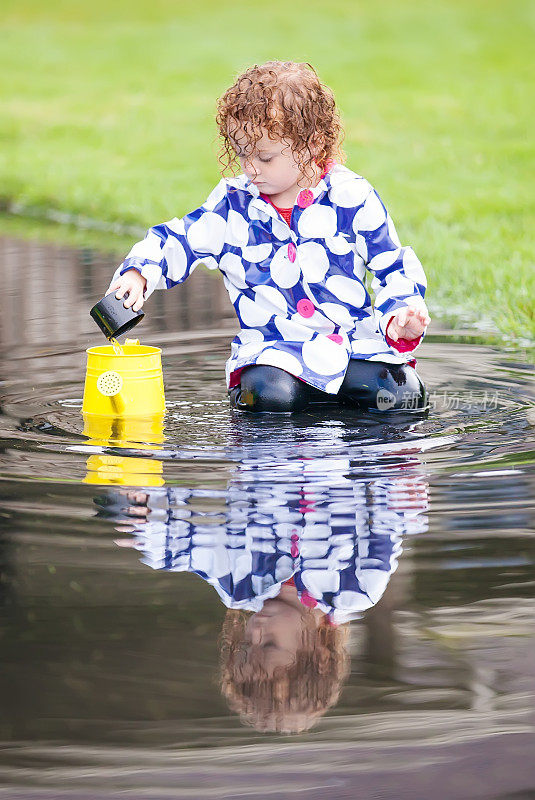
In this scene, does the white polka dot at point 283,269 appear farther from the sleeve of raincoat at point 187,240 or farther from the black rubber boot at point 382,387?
the black rubber boot at point 382,387

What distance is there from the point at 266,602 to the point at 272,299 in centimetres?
176

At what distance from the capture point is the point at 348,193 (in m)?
3.98

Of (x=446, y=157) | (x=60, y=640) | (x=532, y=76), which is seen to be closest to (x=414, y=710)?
(x=60, y=640)

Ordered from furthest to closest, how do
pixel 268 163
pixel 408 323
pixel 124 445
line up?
1. pixel 268 163
2. pixel 408 323
3. pixel 124 445

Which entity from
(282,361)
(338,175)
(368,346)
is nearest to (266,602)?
(282,361)

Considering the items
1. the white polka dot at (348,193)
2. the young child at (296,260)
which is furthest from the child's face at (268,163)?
the white polka dot at (348,193)

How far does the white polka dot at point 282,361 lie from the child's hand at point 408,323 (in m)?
0.31

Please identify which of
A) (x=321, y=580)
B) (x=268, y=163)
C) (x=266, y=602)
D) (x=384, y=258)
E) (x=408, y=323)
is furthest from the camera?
(x=384, y=258)

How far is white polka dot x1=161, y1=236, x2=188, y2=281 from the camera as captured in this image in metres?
4.04

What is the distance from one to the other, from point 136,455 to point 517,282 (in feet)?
10.5

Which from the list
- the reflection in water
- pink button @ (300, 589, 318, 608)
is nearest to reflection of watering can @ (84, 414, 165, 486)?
the reflection in water

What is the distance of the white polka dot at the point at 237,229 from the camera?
4.06 metres

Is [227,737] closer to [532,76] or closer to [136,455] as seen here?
[136,455]

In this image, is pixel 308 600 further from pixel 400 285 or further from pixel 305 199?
pixel 305 199
